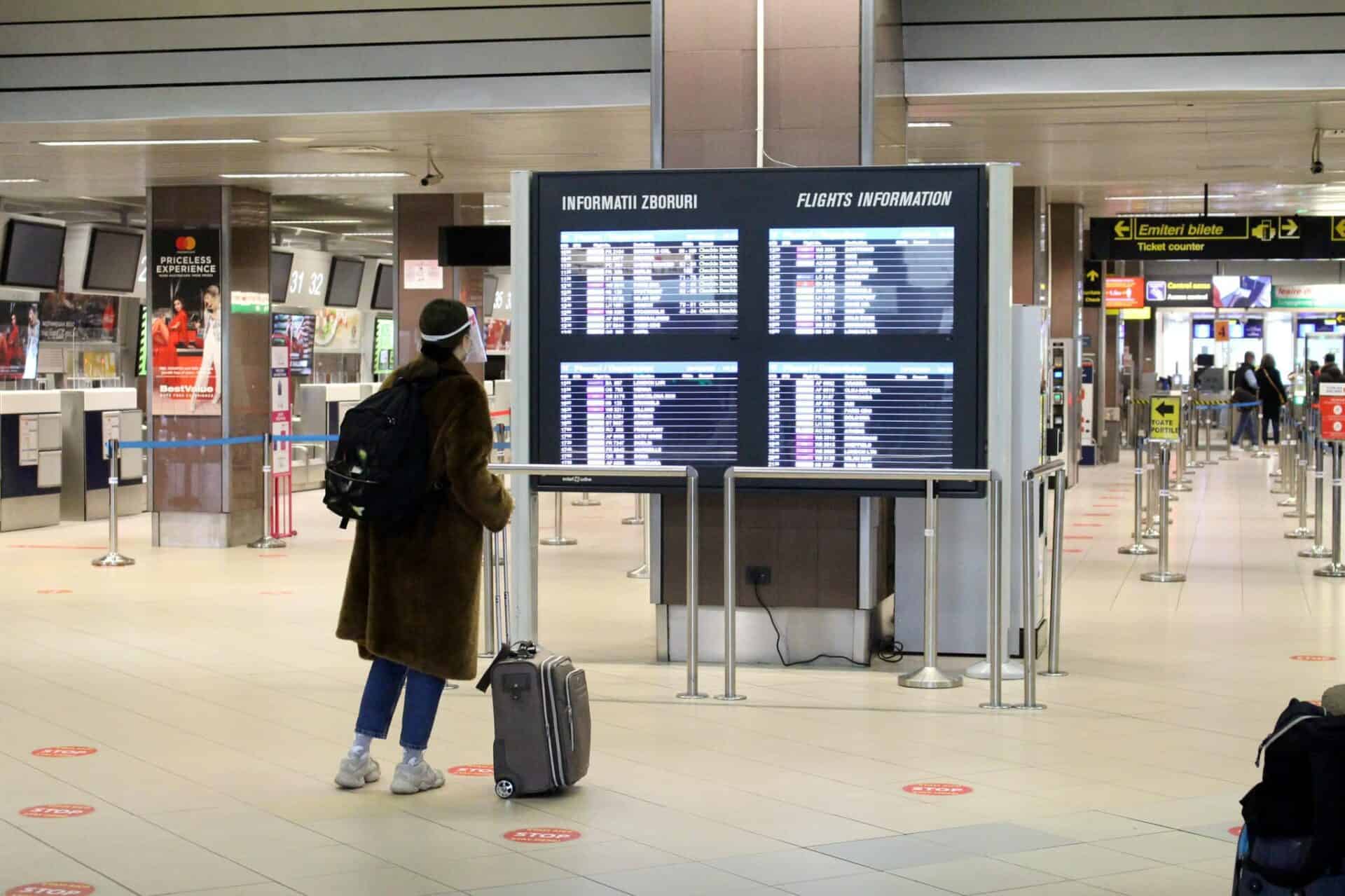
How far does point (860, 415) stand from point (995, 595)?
0.95 meters

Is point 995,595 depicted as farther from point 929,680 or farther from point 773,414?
point 773,414

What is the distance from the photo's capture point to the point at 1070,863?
4902 mm

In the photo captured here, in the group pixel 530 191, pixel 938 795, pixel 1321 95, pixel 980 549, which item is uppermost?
pixel 1321 95

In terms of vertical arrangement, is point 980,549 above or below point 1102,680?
above

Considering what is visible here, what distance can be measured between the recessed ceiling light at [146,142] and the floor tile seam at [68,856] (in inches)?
288

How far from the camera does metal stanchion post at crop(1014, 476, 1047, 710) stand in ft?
23.9

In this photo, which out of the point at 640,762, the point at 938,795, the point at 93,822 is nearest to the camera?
the point at 93,822

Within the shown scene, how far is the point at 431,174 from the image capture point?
14516 mm

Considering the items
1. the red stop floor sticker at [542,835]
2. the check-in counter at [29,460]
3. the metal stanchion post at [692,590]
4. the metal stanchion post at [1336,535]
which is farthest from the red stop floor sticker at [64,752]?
the check-in counter at [29,460]

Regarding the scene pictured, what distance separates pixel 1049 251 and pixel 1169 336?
2025 centimetres

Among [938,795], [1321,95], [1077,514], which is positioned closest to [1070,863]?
[938,795]

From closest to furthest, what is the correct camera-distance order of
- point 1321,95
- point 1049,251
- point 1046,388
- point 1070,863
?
point 1070,863
point 1046,388
point 1321,95
point 1049,251

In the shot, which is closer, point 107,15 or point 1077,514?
point 107,15

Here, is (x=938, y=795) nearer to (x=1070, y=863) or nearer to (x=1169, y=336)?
(x=1070, y=863)
